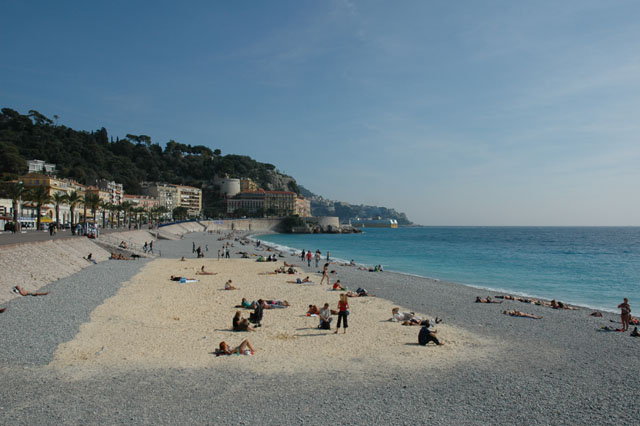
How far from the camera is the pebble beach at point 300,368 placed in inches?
238

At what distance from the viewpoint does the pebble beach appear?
19.8 feet

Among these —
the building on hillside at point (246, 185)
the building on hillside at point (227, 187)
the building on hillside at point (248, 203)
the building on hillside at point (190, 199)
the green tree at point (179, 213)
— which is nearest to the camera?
the green tree at point (179, 213)

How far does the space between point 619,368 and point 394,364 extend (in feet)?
15.3

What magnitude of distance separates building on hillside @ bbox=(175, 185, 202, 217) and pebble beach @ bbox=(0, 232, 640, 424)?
122 m

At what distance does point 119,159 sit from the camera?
129000mm

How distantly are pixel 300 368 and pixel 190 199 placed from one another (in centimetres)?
13386

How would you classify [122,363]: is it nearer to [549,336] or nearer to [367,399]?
[367,399]

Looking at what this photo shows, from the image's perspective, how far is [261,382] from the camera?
7184mm

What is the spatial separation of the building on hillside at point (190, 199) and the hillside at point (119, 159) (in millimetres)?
3735

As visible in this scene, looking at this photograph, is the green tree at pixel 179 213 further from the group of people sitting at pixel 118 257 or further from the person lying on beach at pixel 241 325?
the person lying on beach at pixel 241 325

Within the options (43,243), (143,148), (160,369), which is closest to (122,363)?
(160,369)

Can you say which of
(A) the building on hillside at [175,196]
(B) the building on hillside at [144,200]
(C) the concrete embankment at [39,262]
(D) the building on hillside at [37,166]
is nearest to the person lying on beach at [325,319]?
(C) the concrete embankment at [39,262]

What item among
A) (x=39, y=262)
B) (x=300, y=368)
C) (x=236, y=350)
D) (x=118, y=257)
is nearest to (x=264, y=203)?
(x=118, y=257)

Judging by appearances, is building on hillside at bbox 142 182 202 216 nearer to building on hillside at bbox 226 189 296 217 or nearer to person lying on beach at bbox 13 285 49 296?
building on hillside at bbox 226 189 296 217
